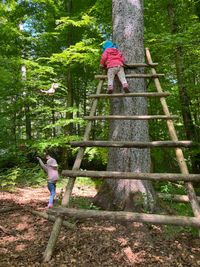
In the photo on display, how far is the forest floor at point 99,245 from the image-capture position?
3703 millimetres

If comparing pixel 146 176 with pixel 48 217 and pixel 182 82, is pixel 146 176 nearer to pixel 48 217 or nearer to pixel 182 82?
pixel 48 217

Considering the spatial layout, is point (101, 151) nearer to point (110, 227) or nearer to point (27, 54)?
point (110, 227)

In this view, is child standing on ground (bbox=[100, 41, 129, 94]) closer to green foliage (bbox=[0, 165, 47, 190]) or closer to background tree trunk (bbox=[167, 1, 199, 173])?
background tree trunk (bbox=[167, 1, 199, 173])

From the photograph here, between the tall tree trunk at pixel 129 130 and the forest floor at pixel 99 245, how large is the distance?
491mm

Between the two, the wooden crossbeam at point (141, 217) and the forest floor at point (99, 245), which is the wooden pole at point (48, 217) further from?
the wooden crossbeam at point (141, 217)

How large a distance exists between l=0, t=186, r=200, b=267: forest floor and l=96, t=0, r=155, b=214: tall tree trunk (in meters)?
0.49

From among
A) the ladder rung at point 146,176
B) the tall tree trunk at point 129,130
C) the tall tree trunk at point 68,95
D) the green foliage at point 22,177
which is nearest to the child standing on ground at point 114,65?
the tall tree trunk at point 129,130

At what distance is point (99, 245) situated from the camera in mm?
4031

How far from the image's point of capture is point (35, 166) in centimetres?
1207

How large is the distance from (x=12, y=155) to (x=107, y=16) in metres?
6.05

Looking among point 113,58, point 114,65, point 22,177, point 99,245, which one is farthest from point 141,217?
point 22,177

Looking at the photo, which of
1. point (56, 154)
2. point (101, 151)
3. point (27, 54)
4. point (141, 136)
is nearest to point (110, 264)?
point (141, 136)

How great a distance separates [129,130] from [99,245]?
2067mm

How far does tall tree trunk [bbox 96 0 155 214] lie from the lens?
4.94 m
